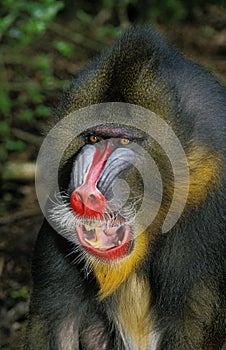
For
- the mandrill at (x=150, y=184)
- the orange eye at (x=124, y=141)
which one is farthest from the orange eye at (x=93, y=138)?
the orange eye at (x=124, y=141)

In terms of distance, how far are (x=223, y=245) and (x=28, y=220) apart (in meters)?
2.64

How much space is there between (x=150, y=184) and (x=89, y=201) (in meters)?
0.34


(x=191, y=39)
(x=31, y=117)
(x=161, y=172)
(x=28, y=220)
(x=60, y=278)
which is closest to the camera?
(x=161, y=172)

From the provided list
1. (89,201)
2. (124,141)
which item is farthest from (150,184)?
(89,201)

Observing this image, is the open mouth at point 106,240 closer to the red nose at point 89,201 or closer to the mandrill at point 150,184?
the mandrill at point 150,184

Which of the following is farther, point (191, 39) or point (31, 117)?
point (191, 39)

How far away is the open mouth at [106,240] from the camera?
13.8ft

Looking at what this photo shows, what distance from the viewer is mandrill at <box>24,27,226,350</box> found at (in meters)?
4.16

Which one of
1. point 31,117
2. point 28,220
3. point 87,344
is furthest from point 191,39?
point 87,344

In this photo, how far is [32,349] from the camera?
479 cm

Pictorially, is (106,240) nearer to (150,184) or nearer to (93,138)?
(150,184)

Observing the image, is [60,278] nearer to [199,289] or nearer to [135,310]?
[135,310]

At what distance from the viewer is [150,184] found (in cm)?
420

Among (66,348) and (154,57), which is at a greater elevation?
(154,57)
